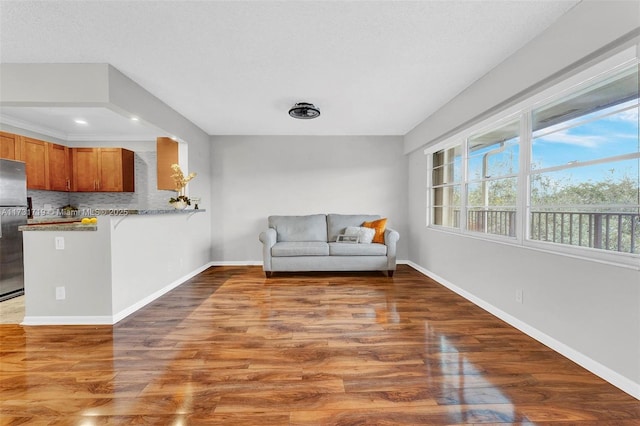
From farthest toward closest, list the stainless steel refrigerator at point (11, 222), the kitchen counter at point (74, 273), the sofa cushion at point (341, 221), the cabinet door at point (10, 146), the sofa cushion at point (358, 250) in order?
1. the sofa cushion at point (341, 221)
2. the sofa cushion at point (358, 250)
3. the cabinet door at point (10, 146)
4. the stainless steel refrigerator at point (11, 222)
5. the kitchen counter at point (74, 273)

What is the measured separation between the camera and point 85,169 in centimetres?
481

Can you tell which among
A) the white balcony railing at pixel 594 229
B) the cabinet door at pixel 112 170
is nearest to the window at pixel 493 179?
the white balcony railing at pixel 594 229

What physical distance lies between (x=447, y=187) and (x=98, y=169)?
5860 mm

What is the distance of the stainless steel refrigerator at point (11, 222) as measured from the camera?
3.39 meters

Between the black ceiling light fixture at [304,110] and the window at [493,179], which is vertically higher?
the black ceiling light fixture at [304,110]

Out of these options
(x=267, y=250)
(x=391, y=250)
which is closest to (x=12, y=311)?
(x=267, y=250)

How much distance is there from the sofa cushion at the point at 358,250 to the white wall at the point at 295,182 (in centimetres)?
102

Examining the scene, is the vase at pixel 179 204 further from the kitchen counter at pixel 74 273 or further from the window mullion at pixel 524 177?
the window mullion at pixel 524 177

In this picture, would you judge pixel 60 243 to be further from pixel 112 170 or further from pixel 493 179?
pixel 493 179

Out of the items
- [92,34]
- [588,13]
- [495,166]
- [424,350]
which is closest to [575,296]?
[424,350]

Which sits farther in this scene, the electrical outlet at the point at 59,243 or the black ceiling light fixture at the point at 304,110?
the black ceiling light fixture at the point at 304,110

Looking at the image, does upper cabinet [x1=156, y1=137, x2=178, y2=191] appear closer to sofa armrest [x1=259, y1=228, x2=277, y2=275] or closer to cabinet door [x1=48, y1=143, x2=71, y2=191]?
sofa armrest [x1=259, y1=228, x2=277, y2=275]

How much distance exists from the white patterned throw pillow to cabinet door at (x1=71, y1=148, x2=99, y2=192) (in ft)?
14.9

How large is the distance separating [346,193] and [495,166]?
2589mm
